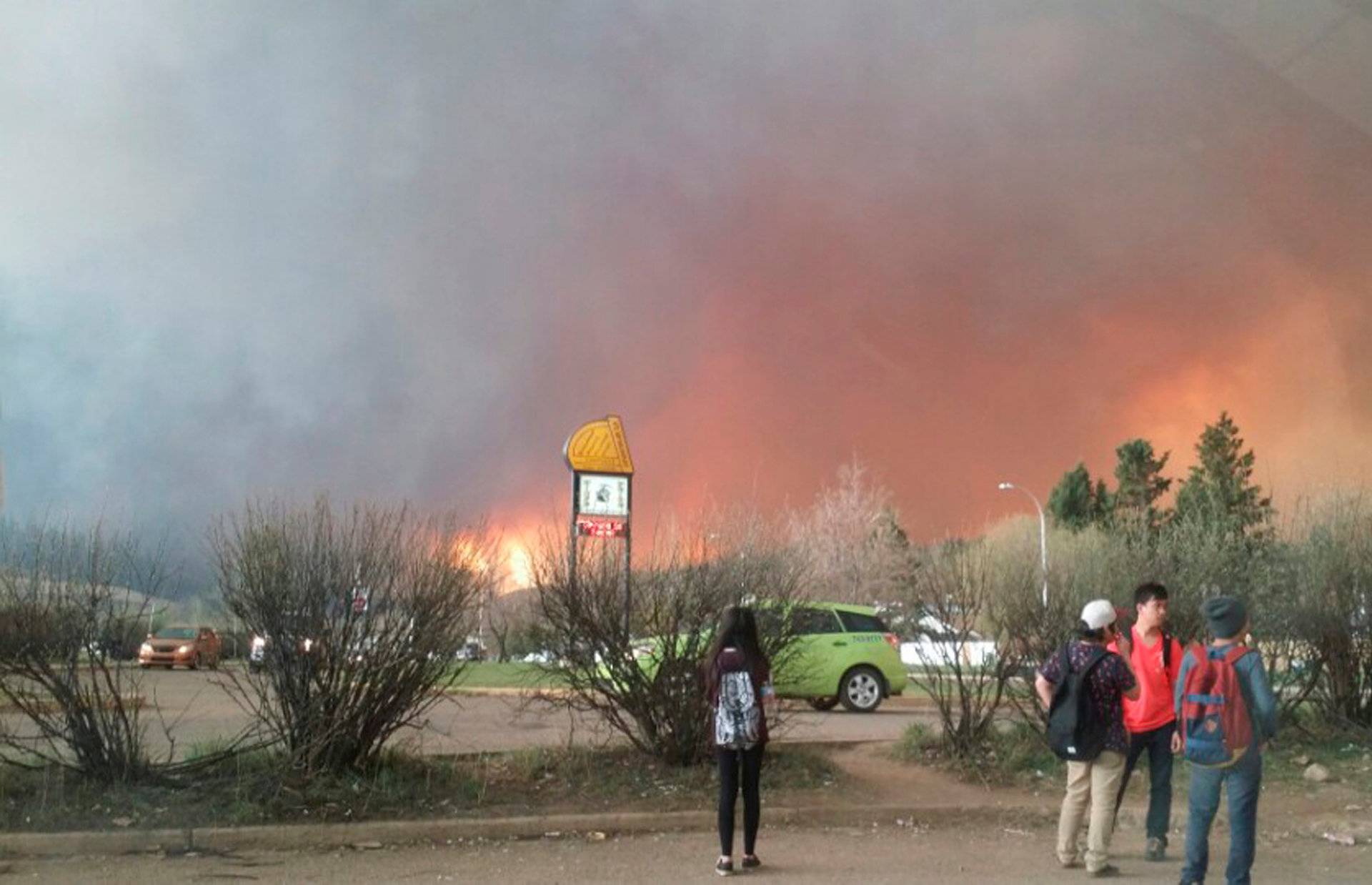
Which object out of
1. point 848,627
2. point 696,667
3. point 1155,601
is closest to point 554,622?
point 696,667

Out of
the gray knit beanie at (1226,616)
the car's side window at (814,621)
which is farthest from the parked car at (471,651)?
the gray knit beanie at (1226,616)

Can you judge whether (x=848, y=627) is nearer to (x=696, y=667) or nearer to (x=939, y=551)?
(x=939, y=551)

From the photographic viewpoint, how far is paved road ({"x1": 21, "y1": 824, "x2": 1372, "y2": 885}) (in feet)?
26.0

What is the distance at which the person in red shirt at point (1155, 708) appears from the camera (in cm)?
841

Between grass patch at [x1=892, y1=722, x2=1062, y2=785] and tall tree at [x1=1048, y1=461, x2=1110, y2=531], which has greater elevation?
tall tree at [x1=1048, y1=461, x2=1110, y2=531]

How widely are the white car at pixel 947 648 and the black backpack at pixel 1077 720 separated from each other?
3.36m

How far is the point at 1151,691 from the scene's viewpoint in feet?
27.8

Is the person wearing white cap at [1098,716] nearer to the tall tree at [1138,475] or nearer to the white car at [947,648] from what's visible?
the white car at [947,648]

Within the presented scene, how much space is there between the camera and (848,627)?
1825 centimetres

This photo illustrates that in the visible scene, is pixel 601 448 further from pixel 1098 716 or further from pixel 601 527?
pixel 1098 716

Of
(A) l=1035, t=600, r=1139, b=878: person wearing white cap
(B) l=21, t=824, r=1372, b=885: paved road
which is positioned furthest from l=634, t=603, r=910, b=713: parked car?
(A) l=1035, t=600, r=1139, b=878: person wearing white cap

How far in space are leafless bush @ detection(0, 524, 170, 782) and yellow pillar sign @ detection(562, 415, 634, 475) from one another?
6870 mm

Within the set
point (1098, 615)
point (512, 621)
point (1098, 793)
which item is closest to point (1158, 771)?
point (1098, 793)

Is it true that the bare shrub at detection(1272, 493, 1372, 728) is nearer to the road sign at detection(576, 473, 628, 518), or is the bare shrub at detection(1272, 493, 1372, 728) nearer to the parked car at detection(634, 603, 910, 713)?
the parked car at detection(634, 603, 910, 713)
